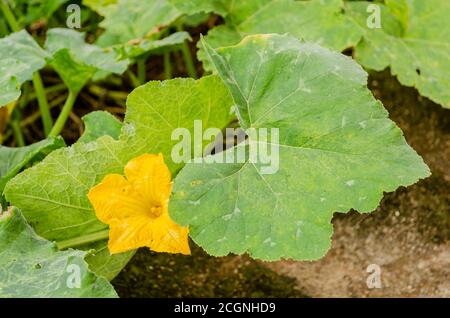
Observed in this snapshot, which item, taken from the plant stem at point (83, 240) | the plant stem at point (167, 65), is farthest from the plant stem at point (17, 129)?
the plant stem at point (83, 240)

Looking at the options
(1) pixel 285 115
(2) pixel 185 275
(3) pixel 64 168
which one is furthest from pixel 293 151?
(2) pixel 185 275

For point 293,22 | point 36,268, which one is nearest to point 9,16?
point 293,22

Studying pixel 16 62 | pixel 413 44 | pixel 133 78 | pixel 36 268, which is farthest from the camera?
pixel 133 78

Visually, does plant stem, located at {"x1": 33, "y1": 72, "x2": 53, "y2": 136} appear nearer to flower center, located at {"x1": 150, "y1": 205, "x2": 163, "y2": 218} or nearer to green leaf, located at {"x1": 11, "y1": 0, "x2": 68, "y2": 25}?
green leaf, located at {"x1": 11, "y1": 0, "x2": 68, "y2": 25}

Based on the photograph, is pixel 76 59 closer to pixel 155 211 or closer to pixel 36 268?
pixel 155 211

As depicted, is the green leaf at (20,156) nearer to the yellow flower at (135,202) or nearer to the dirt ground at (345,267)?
the yellow flower at (135,202)

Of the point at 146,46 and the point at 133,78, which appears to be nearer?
the point at 146,46
